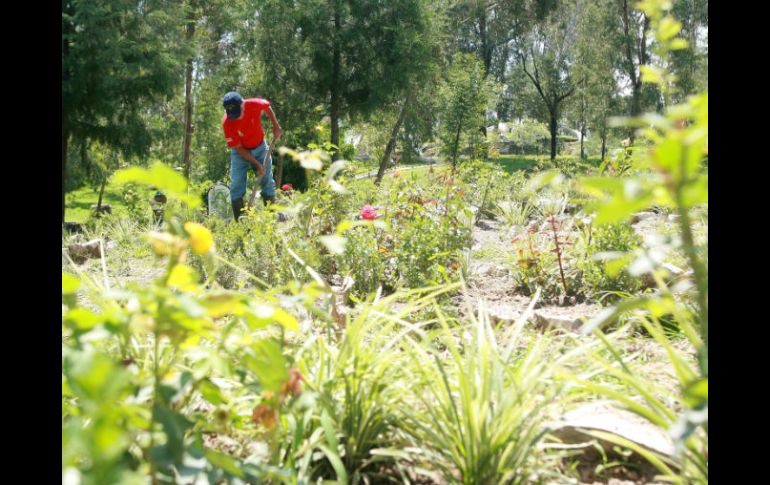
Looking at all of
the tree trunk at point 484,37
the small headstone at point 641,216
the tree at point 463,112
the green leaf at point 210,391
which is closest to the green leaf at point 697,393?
the green leaf at point 210,391

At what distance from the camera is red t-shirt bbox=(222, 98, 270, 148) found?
20.8ft

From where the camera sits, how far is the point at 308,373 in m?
1.61

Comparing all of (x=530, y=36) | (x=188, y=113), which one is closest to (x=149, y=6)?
(x=188, y=113)

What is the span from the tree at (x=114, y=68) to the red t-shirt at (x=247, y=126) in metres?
2.68

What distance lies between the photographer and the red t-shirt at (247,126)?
6.34 meters

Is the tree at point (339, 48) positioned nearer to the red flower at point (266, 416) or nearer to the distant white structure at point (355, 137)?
Answer: the distant white structure at point (355, 137)

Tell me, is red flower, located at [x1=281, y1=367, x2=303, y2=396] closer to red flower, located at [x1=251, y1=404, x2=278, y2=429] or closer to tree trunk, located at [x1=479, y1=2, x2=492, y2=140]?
red flower, located at [x1=251, y1=404, x2=278, y2=429]

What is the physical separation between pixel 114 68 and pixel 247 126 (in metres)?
3.19

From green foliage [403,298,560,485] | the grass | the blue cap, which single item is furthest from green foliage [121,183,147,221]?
green foliage [403,298,560,485]

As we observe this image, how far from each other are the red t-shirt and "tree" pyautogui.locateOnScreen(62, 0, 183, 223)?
2681 mm

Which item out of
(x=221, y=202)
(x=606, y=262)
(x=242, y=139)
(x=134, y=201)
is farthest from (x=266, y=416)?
(x=134, y=201)

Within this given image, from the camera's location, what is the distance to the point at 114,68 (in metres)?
8.27

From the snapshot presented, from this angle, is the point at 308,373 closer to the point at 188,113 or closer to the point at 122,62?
the point at 122,62
